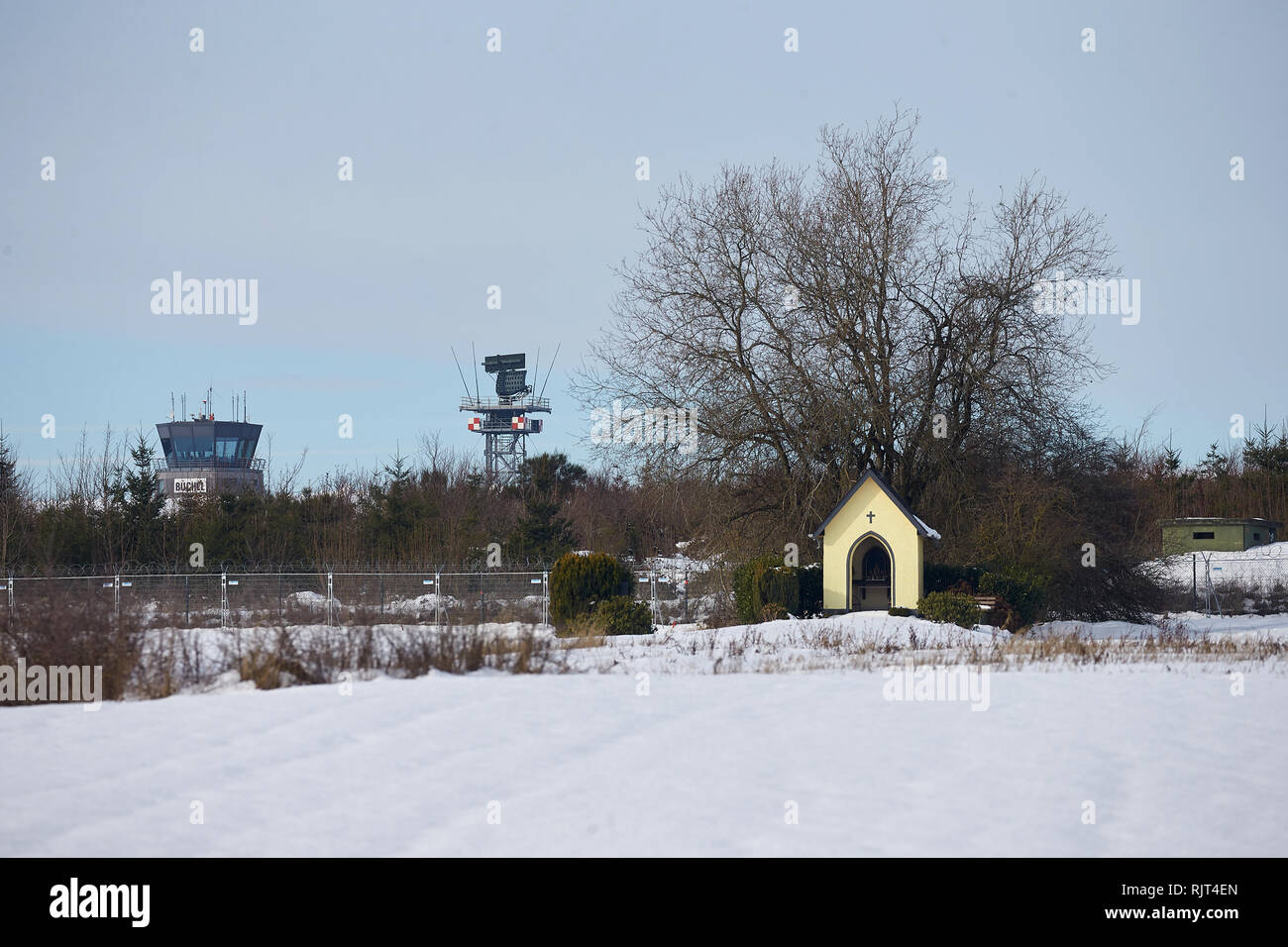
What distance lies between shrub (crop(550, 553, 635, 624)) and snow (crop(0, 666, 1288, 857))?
13.0 metres

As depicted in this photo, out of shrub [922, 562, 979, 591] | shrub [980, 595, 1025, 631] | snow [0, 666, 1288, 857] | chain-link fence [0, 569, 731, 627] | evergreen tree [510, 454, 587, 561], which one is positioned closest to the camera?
snow [0, 666, 1288, 857]

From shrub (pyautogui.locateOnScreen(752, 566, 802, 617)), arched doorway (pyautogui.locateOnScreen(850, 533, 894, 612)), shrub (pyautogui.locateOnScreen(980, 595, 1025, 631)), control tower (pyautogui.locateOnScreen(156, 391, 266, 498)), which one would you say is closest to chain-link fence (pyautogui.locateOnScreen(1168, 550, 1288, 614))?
shrub (pyautogui.locateOnScreen(980, 595, 1025, 631))

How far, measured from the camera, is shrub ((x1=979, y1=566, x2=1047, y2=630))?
25.5 m

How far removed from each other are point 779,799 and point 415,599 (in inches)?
973

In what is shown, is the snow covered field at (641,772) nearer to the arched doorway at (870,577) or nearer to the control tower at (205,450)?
the arched doorway at (870,577)

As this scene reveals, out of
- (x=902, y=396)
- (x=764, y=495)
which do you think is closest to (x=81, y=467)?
(x=764, y=495)

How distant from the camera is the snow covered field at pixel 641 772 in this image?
642cm

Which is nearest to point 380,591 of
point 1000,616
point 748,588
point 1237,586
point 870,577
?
point 748,588

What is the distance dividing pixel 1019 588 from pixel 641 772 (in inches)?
775

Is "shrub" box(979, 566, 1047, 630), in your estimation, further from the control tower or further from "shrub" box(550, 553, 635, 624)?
the control tower

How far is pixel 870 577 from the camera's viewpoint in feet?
91.1

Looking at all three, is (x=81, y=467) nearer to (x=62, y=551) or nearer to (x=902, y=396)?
(x=62, y=551)

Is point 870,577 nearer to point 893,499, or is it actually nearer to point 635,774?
point 893,499
